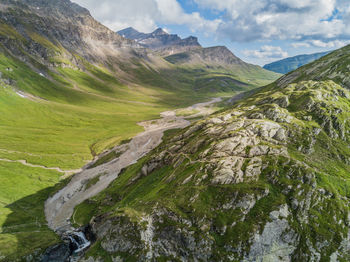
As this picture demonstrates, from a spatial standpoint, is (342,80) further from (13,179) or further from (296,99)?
(13,179)

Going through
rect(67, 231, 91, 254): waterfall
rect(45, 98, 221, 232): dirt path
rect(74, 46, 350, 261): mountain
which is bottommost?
rect(45, 98, 221, 232): dirt path

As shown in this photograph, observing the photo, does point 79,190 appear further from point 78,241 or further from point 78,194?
point 78,241

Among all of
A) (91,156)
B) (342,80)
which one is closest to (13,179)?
(91,156)

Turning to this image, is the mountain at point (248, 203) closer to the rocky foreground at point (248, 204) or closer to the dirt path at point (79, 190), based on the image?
the rocky foreground at point (248, 204)

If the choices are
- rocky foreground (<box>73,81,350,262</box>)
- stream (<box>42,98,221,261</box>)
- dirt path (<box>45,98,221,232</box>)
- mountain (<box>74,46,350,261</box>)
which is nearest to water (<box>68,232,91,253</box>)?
stream (<box>42,98,221,261</box>)

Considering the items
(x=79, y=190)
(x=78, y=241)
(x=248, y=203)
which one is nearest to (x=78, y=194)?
(x=79, y=190)

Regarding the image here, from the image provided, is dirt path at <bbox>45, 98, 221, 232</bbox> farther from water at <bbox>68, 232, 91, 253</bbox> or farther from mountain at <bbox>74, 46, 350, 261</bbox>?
mountain at <bbox>74, 46, 350, 261</bbox>
